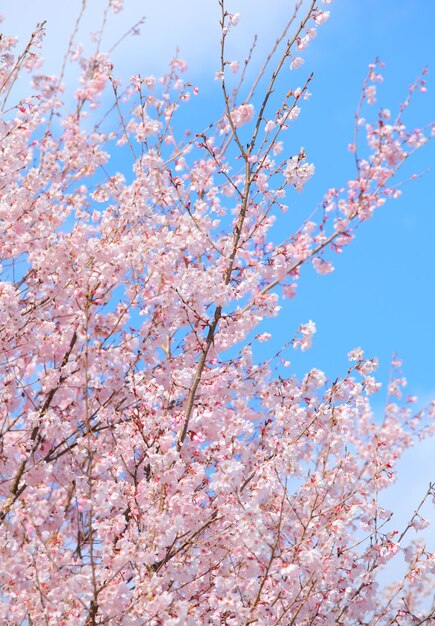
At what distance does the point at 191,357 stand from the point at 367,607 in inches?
123

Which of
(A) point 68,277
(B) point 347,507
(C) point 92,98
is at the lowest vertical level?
(B) point 347,507

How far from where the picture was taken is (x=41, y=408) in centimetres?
744

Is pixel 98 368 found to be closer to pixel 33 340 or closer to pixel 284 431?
pixel 33 340

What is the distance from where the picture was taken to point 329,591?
666 centimetres

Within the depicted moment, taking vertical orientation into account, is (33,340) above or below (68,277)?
below

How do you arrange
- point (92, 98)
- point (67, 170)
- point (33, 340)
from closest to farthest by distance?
point (33, 340) < point (67, 170) < point (92, 98)

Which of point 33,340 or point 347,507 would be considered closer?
point 347,507

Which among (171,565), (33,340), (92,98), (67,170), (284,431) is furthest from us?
(92,98)

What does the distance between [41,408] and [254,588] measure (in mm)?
2927

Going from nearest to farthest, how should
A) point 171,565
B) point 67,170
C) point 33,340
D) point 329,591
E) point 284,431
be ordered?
point 171,565 < point 329,591 < point 284,431 < point 33,340 < point 67,170

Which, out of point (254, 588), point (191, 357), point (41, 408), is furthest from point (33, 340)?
point (254, 588)

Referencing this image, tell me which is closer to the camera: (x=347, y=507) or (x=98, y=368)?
(x=347, y=507)

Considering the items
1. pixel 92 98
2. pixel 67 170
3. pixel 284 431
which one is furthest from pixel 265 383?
pixel 92 98

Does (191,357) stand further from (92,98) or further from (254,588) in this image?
(92,98)
